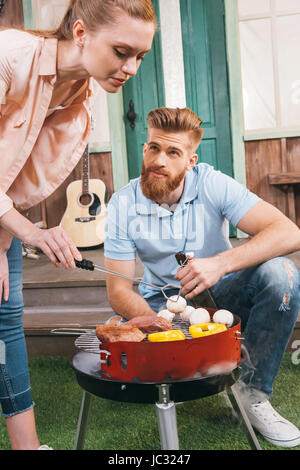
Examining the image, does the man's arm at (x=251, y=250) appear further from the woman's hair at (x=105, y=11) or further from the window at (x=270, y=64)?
the window at (x=270, y=64)

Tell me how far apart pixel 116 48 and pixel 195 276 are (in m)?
0.57

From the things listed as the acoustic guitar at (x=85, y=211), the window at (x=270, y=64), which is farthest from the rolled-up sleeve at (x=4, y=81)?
the window at (x=270, y=64)

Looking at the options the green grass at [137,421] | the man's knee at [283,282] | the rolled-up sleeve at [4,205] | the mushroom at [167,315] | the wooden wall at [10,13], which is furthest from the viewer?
the wooden wall at [10,13]

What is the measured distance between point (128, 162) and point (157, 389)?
2.88 meters

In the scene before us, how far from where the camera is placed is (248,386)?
1438mm

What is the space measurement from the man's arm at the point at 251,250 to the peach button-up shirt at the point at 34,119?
428mm

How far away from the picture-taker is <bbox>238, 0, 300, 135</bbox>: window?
10.7 ft

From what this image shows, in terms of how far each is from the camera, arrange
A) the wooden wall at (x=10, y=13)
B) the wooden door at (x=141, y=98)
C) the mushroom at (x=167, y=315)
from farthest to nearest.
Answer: the wooden wall at (x=10, y=13), the wooden door at (x=141, y=98), the mushroom at (x=167, y=315)

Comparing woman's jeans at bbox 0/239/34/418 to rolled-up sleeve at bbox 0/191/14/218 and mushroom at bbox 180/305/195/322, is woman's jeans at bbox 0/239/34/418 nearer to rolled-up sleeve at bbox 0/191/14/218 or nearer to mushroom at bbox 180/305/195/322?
rolled-up sleeve at bbox 0/191/14/218

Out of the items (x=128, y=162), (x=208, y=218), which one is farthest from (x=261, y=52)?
(x=208, y=218)

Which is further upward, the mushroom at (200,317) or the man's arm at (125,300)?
the mushroom at (200,317)

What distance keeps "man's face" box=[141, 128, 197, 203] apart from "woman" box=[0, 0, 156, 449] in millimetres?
405

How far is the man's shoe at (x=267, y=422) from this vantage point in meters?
1.41

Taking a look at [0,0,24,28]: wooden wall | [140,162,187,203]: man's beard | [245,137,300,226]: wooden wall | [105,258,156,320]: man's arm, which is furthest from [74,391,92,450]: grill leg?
[0,0,24,28]: wooden wall
